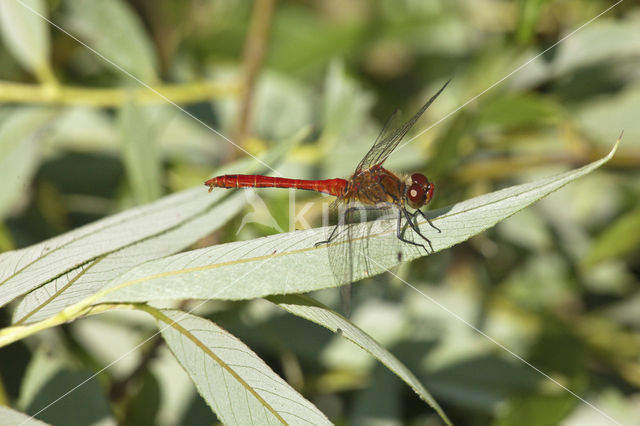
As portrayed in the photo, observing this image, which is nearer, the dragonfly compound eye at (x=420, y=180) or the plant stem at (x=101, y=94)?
the dragonfly compound eye at (x=420, y=180)

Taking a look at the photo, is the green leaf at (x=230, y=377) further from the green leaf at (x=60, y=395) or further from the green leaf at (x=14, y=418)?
the green leaf at (x=60, y=395)

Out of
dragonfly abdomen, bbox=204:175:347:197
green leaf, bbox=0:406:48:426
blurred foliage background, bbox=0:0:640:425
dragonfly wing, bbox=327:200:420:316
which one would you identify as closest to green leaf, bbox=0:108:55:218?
blurred foliage background, bbox=0:0:640:425

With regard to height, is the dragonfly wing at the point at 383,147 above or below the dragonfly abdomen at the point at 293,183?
above

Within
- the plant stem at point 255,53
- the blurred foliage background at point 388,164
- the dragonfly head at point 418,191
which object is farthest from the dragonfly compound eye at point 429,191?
the plant stem at point 255,53

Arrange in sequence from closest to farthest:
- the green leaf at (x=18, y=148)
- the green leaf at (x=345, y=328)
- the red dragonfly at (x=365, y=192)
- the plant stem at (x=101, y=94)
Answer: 1. the green leaf at (x=345, y=328)
2. the red dragonfly at (x=365, y=192)
3. the green leaf at (x=18, y=148)
4. the plant stem at (x=101, y=94)

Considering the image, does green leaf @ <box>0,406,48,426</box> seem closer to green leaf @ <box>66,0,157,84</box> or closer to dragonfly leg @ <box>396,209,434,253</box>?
dragonfly leg @ <box>396,209,434,253</box>

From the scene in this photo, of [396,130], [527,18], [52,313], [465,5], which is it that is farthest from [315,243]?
[465,5]

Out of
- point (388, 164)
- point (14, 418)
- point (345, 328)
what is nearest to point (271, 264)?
point (345, 328)
